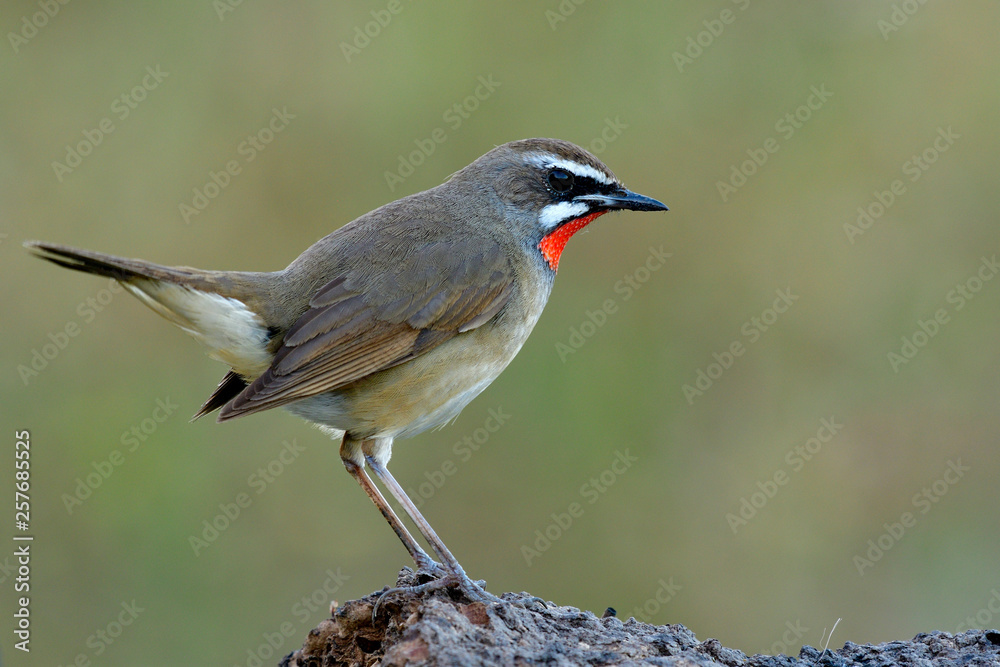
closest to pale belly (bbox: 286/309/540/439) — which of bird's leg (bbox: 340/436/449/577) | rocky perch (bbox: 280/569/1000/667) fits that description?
bird's leg (bbox: 340/436/449/577)

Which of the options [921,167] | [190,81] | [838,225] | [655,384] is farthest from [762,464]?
[190,81]

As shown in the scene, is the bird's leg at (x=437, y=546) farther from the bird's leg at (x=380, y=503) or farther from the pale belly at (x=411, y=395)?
the pale belly at (x=411, y=395)

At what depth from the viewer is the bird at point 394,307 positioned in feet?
18.9

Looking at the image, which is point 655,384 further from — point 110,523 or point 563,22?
point 110,523

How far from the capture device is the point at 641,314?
9.64 meters

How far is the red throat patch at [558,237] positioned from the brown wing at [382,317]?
1.33 feet

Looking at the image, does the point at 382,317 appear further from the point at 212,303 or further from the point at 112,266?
the point at 112,266

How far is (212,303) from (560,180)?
225 centimetres

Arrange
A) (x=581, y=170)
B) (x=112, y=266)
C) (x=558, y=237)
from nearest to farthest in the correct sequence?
(x=112, y=266), (x=581, y=170), (x=558, y=237)

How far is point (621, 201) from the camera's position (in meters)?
6.49

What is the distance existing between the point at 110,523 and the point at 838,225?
7.16m

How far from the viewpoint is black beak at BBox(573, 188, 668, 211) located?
6488mm

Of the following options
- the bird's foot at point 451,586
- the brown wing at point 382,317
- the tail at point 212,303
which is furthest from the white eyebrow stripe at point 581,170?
the bird's foot at point 451,586

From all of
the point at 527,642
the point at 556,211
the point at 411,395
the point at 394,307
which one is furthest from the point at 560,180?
the point at 527,642
